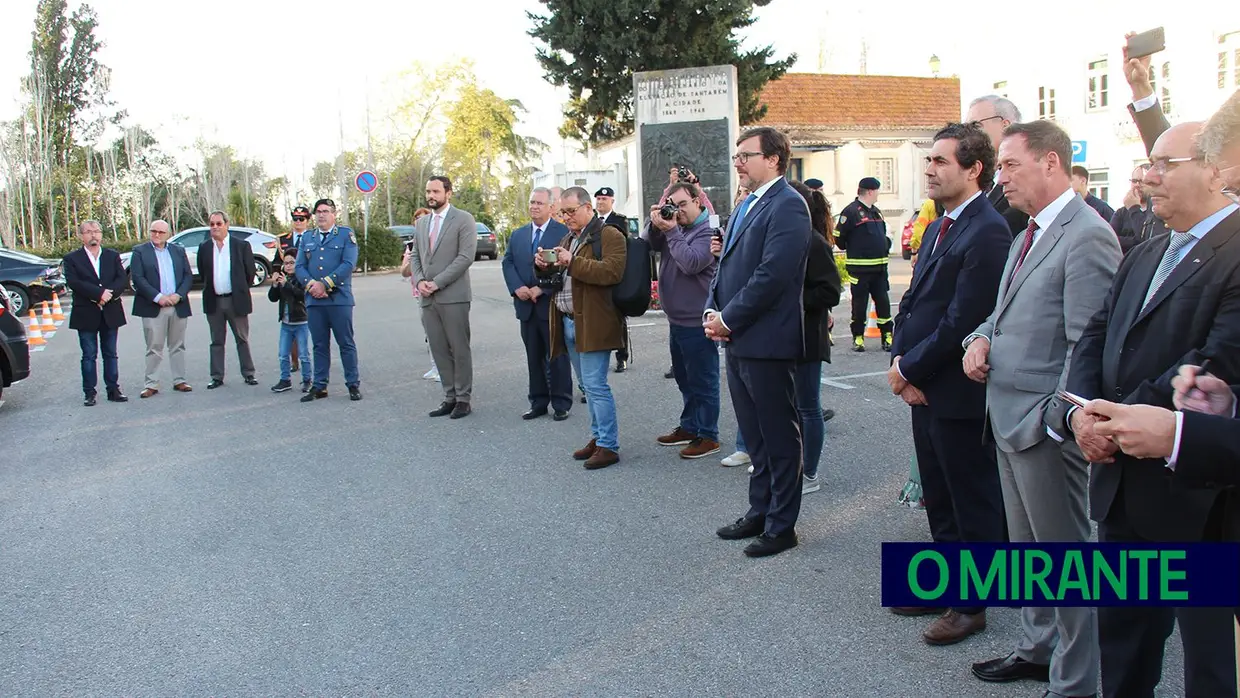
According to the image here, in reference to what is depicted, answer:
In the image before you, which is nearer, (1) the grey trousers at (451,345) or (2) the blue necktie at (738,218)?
(2) the blue necktie at (738,218)

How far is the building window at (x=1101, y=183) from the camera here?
2631 cm

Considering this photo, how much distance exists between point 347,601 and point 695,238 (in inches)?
141

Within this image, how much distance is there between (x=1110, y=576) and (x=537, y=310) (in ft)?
20.9

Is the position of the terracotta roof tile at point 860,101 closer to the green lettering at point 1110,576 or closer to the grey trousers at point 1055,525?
the grey trousers at point 1055,525

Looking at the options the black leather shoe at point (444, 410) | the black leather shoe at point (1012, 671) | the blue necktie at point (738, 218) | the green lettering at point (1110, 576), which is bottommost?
the black leather shoe at point (1012, 671)

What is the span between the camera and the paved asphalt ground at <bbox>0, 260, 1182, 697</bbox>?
3.74m

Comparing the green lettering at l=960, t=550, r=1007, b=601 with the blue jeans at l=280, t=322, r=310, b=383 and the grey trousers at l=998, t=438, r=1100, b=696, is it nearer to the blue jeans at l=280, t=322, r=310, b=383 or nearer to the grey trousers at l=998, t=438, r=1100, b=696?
the grey trousers at l=998, t=438, r=1100, b=696

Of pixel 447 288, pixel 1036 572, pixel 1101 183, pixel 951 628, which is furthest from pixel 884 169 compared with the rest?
pixel 1036 572

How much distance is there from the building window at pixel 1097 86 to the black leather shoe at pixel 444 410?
939 inches

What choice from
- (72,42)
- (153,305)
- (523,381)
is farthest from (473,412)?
(72,42)

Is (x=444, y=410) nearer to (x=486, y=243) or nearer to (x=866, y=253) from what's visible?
(x=866, y=253)

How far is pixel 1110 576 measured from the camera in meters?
2.49

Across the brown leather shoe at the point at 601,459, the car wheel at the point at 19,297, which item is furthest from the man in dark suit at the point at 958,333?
the car wheel at the point at 19,297

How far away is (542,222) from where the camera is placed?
27.8 feet
